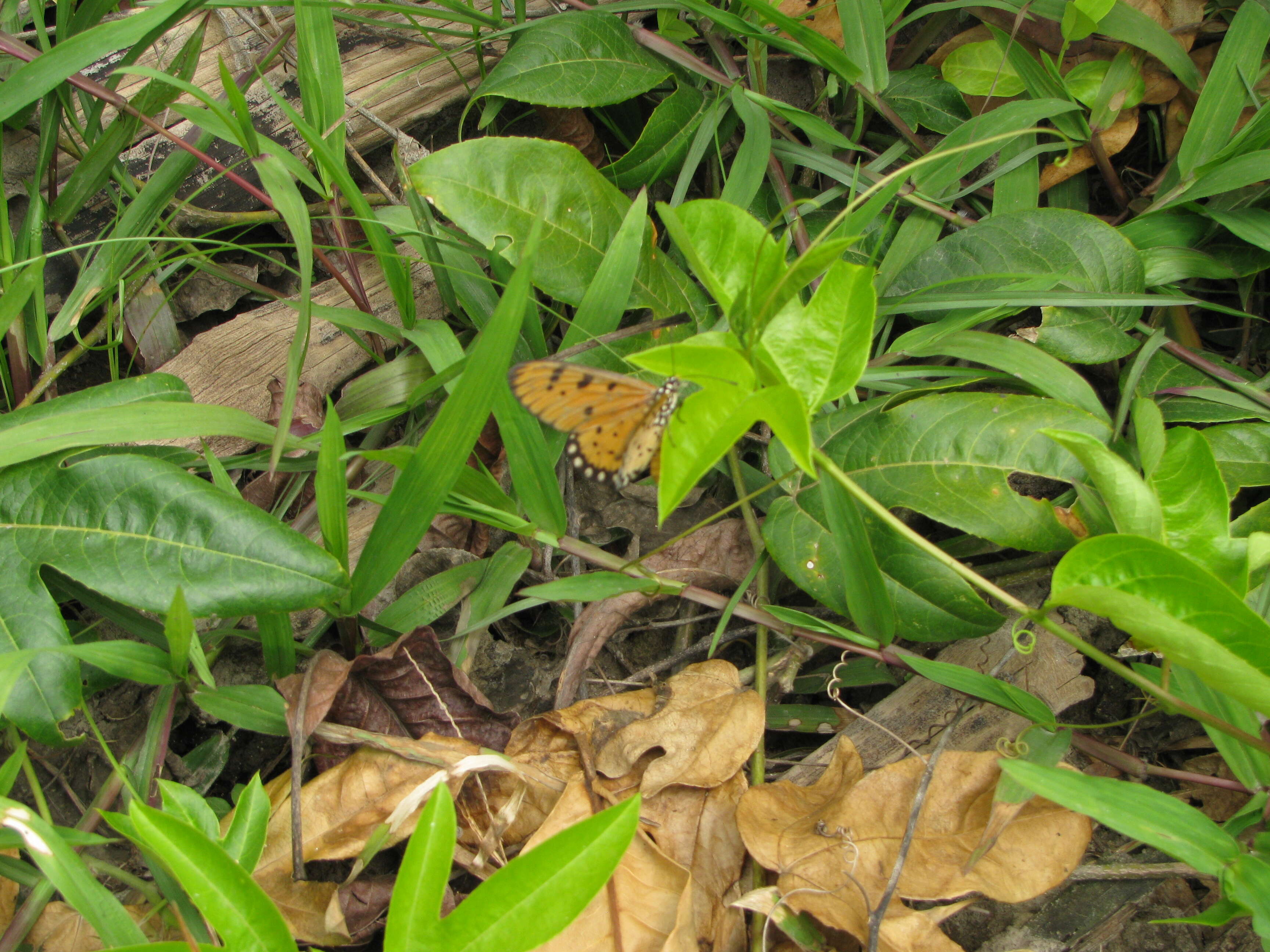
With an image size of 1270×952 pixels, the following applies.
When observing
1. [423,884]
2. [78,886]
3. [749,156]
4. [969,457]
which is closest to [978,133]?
[749,156]

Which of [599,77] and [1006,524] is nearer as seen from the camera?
[1006,524]

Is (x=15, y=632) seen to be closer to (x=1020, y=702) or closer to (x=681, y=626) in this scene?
(x=681, y=626)

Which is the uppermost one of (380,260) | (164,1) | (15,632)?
(164,1)

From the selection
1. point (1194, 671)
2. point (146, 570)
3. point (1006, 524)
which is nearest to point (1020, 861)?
point (1194, 671)

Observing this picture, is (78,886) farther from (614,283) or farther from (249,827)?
(614,283)

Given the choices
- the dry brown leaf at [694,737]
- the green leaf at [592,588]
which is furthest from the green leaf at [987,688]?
the green leaf at [592,588]

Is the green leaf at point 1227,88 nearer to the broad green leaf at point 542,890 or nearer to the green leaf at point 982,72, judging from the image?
the green leaf at point 982,72
